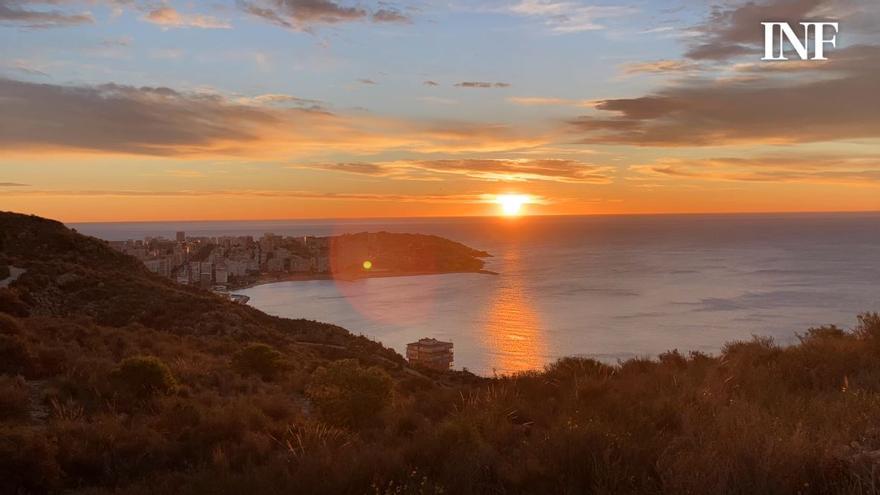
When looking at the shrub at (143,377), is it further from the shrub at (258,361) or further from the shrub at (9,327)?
the shrub at (9,327)

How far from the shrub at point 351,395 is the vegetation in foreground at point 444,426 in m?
0.02

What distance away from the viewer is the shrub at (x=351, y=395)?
362 inches

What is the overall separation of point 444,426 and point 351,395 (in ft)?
11.4

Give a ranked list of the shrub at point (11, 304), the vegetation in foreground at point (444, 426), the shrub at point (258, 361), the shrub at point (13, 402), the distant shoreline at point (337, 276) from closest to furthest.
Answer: the vegetation in foreground at point (444, 426), the shrub at point (13, 402), the shrub at point (258, 361), the shrub at point (11, 304), the distant shoreline at point (337, 276)

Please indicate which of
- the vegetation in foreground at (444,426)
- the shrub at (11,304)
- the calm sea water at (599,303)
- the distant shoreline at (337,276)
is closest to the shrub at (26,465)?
the vegetation in foreground at (444,426)

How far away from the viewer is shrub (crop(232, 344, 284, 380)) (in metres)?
14.6

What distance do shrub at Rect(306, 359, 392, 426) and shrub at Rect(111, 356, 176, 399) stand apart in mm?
2778

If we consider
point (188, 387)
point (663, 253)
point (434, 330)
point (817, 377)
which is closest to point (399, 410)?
point (188, 387)

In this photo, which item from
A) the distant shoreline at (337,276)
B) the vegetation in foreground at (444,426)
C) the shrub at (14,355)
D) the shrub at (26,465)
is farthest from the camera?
the distant shoreline at (337,276)

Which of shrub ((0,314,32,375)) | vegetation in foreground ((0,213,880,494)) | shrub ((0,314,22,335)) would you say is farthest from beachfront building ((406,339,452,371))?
shrub ((0,314,32,375))

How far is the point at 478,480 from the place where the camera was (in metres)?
4.94

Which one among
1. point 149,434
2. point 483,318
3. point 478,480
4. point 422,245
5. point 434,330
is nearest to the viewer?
point 478,480

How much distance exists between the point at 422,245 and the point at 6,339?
149 metres

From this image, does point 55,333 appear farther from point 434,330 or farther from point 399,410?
point 434,330
